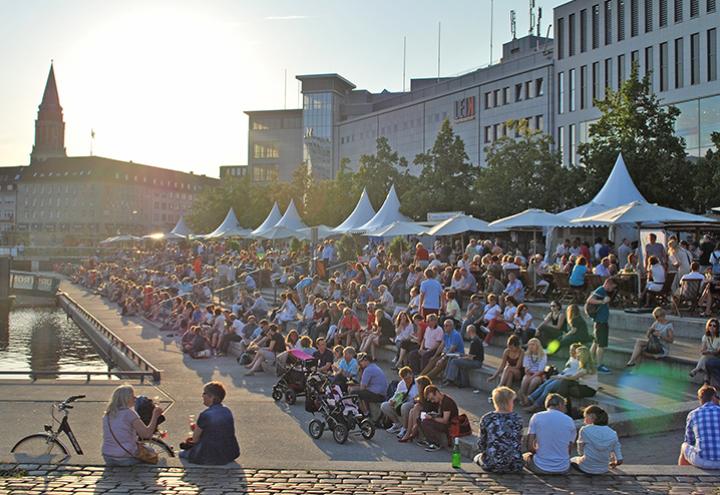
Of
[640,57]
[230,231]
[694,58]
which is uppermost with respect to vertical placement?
[640,57]

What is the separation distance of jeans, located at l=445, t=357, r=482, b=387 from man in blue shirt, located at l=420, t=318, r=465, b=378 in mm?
168

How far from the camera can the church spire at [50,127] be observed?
152375 millimetres

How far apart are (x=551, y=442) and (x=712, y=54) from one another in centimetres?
4334

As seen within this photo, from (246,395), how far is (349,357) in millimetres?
2829

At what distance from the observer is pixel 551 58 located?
62.0 m

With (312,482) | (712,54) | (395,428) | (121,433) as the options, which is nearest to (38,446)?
(121,433)

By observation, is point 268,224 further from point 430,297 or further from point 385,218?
point 430,297

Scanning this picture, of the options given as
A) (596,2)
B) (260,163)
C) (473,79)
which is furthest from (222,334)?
(260,163)

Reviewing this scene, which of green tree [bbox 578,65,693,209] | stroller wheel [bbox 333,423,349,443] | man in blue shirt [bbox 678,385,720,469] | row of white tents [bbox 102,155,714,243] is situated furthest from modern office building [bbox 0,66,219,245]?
man in blue shirt [bbox 678,385,720,469]

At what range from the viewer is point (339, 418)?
36.6ft

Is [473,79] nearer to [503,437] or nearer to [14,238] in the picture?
[503,437]

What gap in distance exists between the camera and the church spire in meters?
152

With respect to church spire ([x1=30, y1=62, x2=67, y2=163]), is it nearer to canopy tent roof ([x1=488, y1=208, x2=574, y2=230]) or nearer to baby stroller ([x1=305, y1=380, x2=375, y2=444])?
canopy tent roof ([x1=488, y1=208, x2=574, y2=230])

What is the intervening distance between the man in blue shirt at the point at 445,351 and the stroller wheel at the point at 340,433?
3.90 metres
